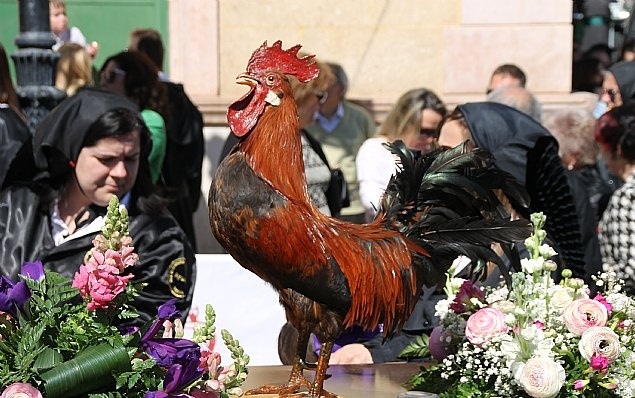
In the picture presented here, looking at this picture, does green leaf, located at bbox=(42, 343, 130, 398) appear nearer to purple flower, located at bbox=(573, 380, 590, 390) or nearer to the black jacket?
purple flower, located at bbox=(573, 380, 590, 390)

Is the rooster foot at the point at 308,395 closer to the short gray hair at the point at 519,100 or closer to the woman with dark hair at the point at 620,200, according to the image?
the woman with dark hair at the point at 620,200

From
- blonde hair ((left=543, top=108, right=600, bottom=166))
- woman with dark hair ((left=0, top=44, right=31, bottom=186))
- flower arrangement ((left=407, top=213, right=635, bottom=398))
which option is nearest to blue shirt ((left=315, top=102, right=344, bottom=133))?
blonde hair ((left=543, top=108, right=600, bottom=166))

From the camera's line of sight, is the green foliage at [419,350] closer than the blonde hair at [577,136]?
Yes

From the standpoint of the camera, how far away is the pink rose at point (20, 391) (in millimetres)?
2344

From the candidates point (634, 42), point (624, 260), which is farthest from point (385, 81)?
point (624, 260)

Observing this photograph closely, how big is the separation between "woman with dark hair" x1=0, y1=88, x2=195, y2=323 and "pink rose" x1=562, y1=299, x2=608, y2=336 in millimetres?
1581

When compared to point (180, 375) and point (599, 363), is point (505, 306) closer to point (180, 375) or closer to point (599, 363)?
point (599, 363)

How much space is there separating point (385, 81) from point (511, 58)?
1021 mm

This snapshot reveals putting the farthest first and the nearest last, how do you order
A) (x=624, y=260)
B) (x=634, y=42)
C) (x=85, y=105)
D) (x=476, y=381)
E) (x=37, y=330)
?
(x=634, y=42), (x=624, y=260), (x=85, y=105), (x=476, y=381), (x=37, y=330)

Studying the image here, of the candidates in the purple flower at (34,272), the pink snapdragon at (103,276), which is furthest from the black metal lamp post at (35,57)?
the pink snapdragon at (103,276)

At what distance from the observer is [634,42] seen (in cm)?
967

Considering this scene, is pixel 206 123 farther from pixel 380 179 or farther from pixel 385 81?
pixel 380 179

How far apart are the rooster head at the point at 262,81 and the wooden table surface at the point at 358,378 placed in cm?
70

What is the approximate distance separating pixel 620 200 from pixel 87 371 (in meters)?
3.55
